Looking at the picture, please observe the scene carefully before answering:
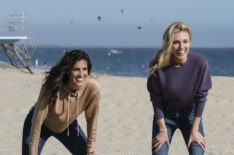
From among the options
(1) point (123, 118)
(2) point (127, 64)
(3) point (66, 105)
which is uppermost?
(3) point (66, 105)

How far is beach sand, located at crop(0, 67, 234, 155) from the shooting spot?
23.3 feet

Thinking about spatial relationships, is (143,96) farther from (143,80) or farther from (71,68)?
(71,68)

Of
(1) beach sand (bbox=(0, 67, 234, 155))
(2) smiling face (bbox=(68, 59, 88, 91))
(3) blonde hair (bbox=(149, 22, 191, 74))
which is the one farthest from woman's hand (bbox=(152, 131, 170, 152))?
(1) beach sand (bbox=(0, 67, 234, 155))

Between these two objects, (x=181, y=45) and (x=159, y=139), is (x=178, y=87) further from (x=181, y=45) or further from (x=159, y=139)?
(x=159, y=139)

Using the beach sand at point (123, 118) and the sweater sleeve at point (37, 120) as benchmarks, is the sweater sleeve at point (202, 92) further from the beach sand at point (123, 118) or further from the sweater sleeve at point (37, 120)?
the beach sand at point (123, 118)

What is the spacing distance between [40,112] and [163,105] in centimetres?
100

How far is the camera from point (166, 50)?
12.0 ft

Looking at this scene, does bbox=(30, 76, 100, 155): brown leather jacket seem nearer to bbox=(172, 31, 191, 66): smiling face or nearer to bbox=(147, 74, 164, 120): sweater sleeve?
bbox=(147, 74, 164, 120): sweater sleeve

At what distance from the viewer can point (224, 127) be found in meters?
8.75

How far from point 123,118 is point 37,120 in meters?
6.23

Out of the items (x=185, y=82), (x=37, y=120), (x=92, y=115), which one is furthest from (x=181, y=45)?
(x=37, y=120)

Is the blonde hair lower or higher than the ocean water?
higher

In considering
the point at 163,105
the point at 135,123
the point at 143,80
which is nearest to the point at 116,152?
the point at 135,123

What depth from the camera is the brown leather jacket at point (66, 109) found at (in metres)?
3.72
